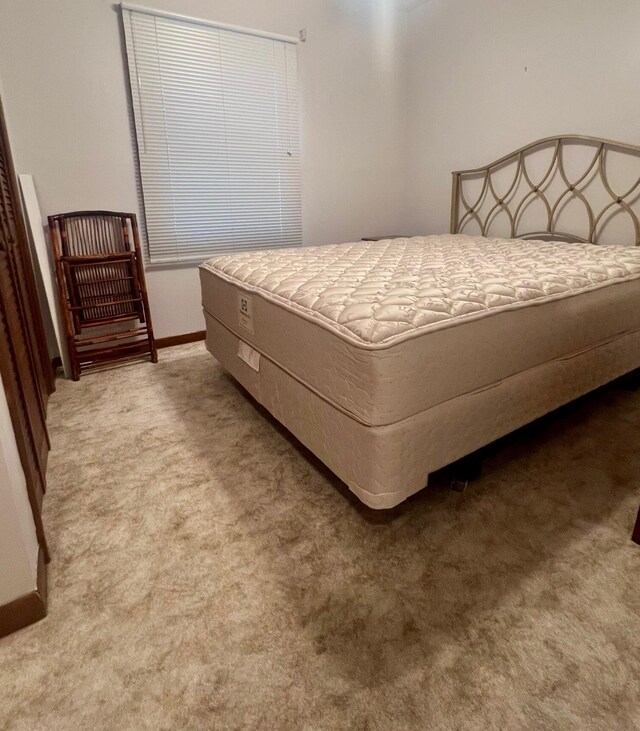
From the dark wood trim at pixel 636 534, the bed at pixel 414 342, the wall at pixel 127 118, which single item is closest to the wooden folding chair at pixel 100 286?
the wall at pixel 127 118

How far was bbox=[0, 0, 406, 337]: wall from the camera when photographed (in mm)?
2459

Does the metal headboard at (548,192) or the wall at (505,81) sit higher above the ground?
the wall at (505,81)

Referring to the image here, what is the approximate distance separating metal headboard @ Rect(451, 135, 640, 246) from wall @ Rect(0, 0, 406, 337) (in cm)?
82

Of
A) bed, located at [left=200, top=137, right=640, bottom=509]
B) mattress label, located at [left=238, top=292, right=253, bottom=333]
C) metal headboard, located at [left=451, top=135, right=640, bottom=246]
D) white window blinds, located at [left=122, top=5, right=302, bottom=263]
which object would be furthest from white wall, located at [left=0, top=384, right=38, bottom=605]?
metal headboard, located at [left=451, top=135, right=640, bottom=246]

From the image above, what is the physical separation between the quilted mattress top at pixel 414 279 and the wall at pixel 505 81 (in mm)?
892

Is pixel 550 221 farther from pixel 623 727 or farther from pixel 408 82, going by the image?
pixel 623 727

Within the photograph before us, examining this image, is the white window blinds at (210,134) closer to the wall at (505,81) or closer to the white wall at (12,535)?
the wall at (505,81)

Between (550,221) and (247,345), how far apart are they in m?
2.26

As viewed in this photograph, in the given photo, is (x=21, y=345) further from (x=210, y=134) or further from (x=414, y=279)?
(x=210, y=134)

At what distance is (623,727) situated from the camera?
838 millimetres

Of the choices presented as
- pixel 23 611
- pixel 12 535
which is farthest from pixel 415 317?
pixel 23 611

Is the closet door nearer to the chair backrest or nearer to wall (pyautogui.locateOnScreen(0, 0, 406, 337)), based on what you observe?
the chair backrest

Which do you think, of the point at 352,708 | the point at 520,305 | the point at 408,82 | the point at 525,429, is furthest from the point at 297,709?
the point at 408,82

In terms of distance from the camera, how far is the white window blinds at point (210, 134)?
277 centimetres
